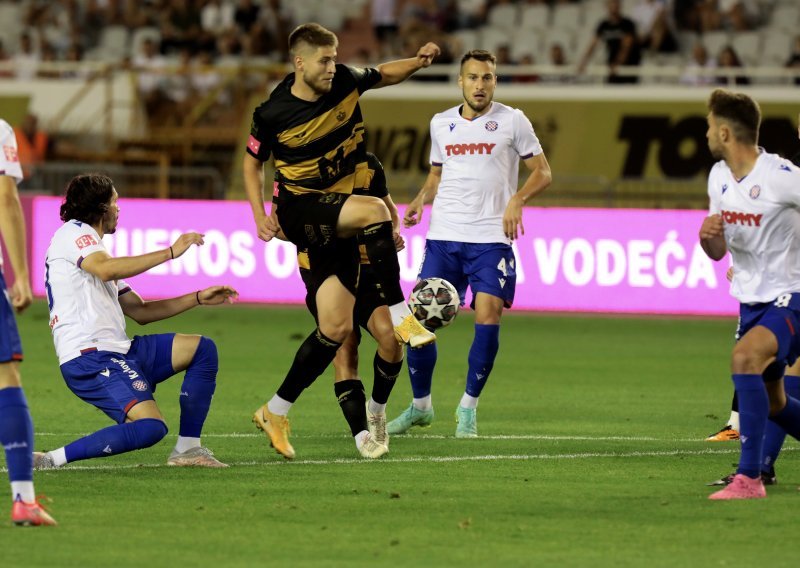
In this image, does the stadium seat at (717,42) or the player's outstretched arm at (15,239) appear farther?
the stadium seat at (717,42)

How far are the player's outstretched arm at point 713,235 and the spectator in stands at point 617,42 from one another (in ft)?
49.8

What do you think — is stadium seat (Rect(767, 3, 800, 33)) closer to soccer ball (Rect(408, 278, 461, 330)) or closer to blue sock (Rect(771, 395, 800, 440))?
soccer ball (Rect(408, 278, 461, 330))

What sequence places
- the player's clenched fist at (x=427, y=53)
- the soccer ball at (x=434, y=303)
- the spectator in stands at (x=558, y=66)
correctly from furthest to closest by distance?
1. the spectator in stands at (x=558, y=66)
2. the soccer ball at (x=434, y=303)
3. the player's clenched fist at (x=427, y=53)

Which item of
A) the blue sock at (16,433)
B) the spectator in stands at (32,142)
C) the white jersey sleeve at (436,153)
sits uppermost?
the white jersey sleeve at (436,153)

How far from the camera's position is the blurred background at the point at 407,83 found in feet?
71.9

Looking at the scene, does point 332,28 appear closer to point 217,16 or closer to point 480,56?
point 217,16

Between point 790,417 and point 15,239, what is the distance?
3763mm

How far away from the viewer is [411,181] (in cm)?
2203

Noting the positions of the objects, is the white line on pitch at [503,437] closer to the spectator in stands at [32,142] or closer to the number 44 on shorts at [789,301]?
the number 44 on shorts at [789,301]

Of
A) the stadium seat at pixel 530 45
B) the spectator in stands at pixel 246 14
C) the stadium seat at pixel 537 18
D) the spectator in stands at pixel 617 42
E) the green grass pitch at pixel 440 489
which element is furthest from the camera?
the spectator in stands at pixel 246 14

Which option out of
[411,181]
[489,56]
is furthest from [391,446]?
[411,181]

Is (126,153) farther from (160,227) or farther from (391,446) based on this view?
(391,446)

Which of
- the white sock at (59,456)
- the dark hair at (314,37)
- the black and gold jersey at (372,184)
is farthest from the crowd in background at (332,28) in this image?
the white sock at (59,456)

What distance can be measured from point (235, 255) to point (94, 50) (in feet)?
33.5
